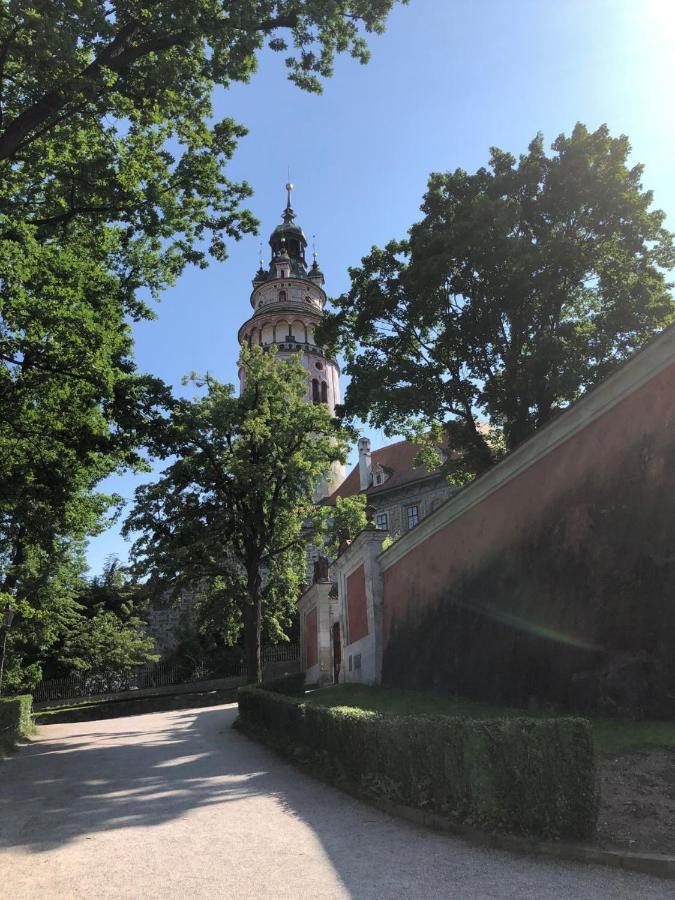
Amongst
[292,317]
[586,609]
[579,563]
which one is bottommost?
[586,609]

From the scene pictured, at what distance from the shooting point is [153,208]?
1352 cm

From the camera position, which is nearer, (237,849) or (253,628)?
(237,849)

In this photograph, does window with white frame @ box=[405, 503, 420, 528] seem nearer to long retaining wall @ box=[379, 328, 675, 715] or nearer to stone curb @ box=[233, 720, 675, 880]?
long retaining wall @ box=[379, 328, 675, 715]

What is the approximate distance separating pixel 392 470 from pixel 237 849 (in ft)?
139

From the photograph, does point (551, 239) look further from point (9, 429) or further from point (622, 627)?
point (9, 429)

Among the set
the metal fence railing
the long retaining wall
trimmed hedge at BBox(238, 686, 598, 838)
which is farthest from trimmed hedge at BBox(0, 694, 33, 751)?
the metal fence railing

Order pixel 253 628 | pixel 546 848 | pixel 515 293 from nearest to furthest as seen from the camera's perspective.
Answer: pixel 546 848, pixel 515 293, pixel 253 628

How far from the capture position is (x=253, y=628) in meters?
24.2

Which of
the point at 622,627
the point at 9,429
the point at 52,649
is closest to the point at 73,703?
the point at 52,649

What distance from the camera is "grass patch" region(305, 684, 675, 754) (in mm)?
7012

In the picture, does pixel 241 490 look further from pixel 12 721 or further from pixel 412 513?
pixel 412 513

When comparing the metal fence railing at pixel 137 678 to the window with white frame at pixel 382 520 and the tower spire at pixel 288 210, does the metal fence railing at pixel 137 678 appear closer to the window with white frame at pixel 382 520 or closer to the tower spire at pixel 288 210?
the window with white frame at pixel 382 520

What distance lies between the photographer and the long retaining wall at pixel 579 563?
27.0ft

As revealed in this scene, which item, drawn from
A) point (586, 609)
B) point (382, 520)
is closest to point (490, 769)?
point (586, 609)
